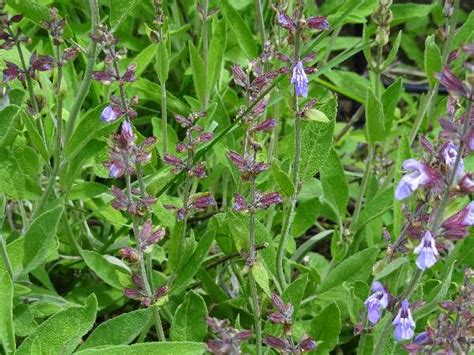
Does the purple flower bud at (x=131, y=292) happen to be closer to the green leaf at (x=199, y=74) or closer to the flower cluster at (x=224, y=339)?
the flower cluster at (x=224, y=339)

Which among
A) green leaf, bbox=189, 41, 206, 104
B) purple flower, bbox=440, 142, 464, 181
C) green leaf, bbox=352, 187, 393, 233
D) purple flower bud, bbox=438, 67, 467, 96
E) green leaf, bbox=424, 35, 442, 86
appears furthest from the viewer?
green leaf, bbox=189, 41, 206, 104

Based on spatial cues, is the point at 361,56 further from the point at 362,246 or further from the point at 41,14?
the point at 41,14

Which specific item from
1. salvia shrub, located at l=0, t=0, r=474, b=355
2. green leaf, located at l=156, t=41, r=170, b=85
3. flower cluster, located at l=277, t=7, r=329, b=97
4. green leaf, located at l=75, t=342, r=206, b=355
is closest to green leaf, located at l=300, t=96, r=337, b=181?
salvia shrub, located at l=0, t=0, r=474, b=355

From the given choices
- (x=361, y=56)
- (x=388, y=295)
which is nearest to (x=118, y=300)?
(x=388, y=295)

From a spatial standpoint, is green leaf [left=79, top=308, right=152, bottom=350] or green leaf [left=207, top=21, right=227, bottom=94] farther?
green leaf [left=207, top=21, right=227, bottom=94]

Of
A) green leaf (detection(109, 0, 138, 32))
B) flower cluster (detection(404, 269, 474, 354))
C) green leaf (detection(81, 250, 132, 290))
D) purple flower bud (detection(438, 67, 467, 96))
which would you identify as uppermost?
green leaf (detection(109, 0, 138, 32))

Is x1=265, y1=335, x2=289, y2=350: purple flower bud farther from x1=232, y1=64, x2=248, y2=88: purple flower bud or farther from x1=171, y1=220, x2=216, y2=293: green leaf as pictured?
x1=232, y1=64, x2=248, y2=88: purple flower bud

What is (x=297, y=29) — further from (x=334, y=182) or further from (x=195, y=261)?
(x=334, y=182)
